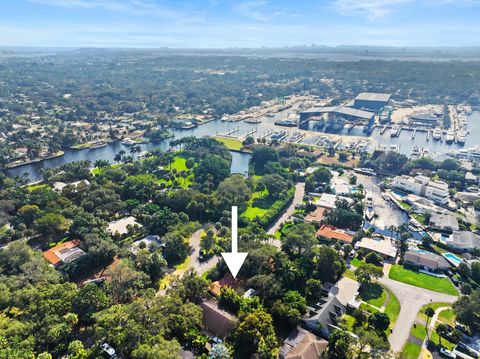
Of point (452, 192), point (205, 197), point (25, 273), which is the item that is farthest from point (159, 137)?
point (452, 192)

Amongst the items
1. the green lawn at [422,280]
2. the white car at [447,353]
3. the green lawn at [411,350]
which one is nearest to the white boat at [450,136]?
the green lawn at [422,280]

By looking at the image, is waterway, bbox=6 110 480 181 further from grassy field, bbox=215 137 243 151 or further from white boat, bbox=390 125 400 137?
grassy field, bbox=215 137 243 151

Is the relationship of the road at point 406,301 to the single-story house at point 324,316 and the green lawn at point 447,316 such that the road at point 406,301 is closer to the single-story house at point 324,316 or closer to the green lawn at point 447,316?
the green lawn at point 447,316

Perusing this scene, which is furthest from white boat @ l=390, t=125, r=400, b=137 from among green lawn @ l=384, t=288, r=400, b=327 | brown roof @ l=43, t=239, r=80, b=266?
brown roof @ l=43, t=239, r=80, b=266

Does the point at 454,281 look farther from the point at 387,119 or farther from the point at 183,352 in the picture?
the point at 387,119

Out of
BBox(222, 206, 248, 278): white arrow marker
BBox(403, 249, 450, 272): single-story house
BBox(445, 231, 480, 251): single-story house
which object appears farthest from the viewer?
BBox(445, 231, 480, 251): single-story house
